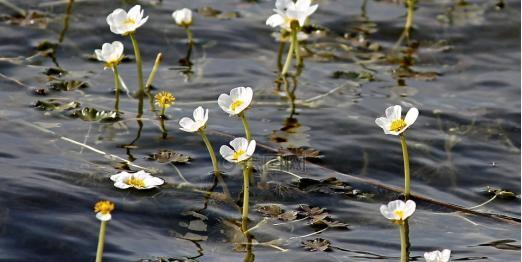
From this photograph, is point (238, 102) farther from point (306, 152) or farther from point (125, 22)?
point (125, 22)

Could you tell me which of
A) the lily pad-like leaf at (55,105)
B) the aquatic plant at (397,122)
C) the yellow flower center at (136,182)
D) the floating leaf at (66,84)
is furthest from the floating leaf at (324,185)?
the floating leaf at (66,84)

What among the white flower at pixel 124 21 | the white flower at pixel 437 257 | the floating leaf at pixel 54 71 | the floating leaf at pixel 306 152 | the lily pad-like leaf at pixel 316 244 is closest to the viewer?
the white flower at pixel 437 257


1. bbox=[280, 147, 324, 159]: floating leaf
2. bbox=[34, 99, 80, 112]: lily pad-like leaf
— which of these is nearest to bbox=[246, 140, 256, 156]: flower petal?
bbox=[280, 147, 324, 159]: floating leaf

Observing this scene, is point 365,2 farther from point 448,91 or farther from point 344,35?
point 448,91

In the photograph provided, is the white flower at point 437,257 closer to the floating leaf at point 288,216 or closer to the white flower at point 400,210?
the white flower at point 400,210

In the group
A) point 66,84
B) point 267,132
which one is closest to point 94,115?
point 66,84

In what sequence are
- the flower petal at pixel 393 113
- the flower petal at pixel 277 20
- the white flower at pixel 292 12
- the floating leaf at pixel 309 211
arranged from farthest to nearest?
the flower petal at pixel 277 20 < the white flower at pixel 292 12 < the floating leaf at pixel 309 211 < the flower petal at pixel 393 113

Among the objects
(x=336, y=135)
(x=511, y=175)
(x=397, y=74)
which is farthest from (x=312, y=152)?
(x=397, y=74)
